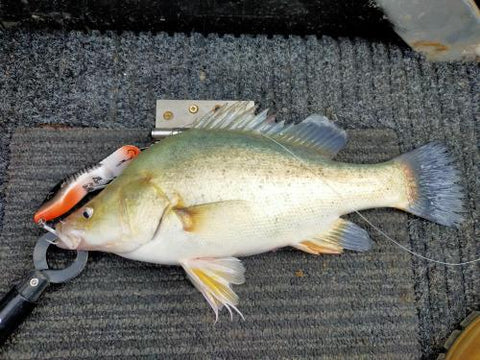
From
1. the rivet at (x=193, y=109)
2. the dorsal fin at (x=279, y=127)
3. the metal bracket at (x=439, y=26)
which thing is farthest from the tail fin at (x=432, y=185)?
the rivet at (x=193, y=109)

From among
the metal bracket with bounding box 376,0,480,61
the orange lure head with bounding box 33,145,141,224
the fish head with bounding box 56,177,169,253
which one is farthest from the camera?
the metal bracket with bounding box 376,0,480,61

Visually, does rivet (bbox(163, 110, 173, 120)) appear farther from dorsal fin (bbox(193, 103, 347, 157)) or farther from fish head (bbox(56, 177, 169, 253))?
fish head (bbox(56, 177, 169, 253))

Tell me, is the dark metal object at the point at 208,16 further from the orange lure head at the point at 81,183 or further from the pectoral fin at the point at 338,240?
the pectoral fin at the point at 338,240

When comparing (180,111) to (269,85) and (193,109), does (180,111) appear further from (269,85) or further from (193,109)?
(269,85)

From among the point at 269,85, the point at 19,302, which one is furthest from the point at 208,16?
the point at 19,302

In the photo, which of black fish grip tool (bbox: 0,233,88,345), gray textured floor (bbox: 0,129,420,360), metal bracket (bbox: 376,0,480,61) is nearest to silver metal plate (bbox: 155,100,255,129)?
gray textured floor (bbox: 0,129,420,360)

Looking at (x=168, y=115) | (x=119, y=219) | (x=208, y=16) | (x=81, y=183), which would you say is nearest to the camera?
(x=119, y=219)
